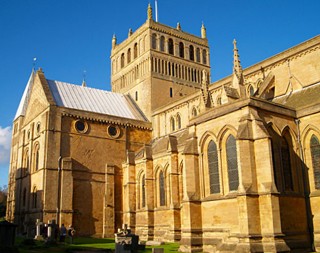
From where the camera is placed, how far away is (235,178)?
2377cm

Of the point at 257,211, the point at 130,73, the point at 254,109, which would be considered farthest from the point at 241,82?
the point at 130,73

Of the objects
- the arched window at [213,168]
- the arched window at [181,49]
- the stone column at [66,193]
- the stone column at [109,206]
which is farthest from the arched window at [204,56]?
the arched window at [213,168]

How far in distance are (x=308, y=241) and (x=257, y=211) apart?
14.7 ft

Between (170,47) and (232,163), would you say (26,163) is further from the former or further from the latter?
(232,163)

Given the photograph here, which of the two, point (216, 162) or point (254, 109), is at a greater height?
point (254, 109)

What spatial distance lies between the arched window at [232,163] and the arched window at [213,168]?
1036 millimetres

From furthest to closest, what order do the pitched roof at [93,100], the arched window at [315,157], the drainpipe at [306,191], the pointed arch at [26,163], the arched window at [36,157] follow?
the pitched roof at [93,100] → the pointed arch at [26,163] → the arched window at [36,157] → the arched window at [315,157] → the drainpipe at [306,191]

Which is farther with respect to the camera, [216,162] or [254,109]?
[216,162]

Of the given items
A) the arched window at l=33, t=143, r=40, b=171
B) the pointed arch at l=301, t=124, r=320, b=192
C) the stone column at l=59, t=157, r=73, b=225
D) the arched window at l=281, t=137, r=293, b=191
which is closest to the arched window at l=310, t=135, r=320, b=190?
the pointed arch at l=301, t=124, r=320, b=192

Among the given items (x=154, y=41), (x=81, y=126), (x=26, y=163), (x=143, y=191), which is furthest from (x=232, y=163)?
(x=154, y=41)

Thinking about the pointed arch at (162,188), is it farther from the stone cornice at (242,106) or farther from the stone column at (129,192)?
the stone cornice at (242,106)

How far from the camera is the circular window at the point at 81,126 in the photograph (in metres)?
42.2

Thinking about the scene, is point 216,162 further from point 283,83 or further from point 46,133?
point 46,133

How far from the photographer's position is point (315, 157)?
24.9 meters
